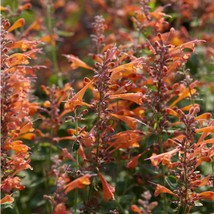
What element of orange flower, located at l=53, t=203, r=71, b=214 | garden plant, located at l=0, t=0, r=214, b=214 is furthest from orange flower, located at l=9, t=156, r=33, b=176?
orange flower, located at l=53, t=203, r=71, b=214

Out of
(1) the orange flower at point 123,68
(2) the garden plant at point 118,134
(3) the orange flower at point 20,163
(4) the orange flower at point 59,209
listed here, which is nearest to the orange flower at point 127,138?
(2) the garden plant at point 118,134

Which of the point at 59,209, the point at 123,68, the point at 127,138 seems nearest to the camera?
the point at 59,209

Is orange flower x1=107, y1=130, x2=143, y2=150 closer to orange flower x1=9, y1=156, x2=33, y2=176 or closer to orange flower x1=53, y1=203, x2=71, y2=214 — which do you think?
orange flower x1=9, y1=156, x2=33, y2=176

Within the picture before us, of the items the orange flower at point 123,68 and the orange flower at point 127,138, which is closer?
the orange flower at point 123,68

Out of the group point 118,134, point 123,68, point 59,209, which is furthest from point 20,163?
point 123,68

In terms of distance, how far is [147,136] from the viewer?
315cm

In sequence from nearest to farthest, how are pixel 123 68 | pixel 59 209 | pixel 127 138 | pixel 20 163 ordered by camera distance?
pixel 59 209
pixel 20 163
pixel 123 68
pixel 127 138

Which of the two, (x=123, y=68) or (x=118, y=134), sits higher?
(x=123, y=68)

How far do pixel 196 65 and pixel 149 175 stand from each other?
4.37 feet

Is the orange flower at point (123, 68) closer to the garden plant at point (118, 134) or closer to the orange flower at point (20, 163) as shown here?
the garden plant at point (118, 134)

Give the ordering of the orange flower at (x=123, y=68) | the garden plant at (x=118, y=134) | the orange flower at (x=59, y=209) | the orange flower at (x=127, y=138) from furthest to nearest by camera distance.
→ 1. the orange flower at (x=127, y=138)
2. the orange flower at (x=123, y=68)
3. the garden plant at (x=118, y=134)
4. the orange flower at (x=59, y=209)

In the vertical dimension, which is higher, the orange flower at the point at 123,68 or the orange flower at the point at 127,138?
the orange flower at the point at 123,68

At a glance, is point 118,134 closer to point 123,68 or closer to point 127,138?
point 127,138

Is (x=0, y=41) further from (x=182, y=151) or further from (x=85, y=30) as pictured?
(x=85, y=30)
